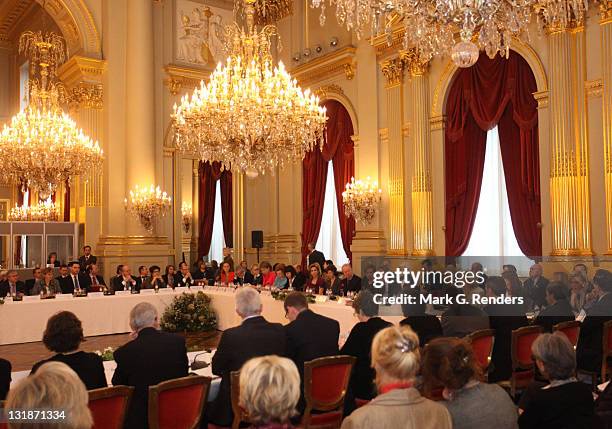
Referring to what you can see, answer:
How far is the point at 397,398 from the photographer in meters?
2.55

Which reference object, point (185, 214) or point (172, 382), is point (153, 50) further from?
point (172, 382)

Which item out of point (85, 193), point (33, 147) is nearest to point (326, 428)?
point (33, 147)

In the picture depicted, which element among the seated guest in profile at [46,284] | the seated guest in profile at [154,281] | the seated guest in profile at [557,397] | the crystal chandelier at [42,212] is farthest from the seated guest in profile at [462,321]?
the crystal chandelier at [42,212]

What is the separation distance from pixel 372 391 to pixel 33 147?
8432 mm

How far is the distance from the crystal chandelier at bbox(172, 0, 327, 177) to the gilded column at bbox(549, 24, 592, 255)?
3.77m

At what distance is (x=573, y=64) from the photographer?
31.4 feet

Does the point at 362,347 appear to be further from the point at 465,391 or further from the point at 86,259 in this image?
the point at 86,259

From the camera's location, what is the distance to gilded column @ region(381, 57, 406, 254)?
12.3 m

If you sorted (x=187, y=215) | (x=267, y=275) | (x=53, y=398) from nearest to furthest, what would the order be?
1. (x=53, y=398)
2. (x=267, y=275)
3. (x=187, y=215)

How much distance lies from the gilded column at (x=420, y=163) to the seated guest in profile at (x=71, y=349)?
8.75m

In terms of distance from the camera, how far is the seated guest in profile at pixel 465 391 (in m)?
2.82

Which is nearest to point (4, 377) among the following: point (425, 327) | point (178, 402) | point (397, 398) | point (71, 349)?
point (71, 349)

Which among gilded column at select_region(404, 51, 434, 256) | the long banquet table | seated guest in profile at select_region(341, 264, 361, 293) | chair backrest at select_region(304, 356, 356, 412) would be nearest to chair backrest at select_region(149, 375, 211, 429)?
chair backrest at select_region(304, 356, 356, 412)

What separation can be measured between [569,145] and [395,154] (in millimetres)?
3735
